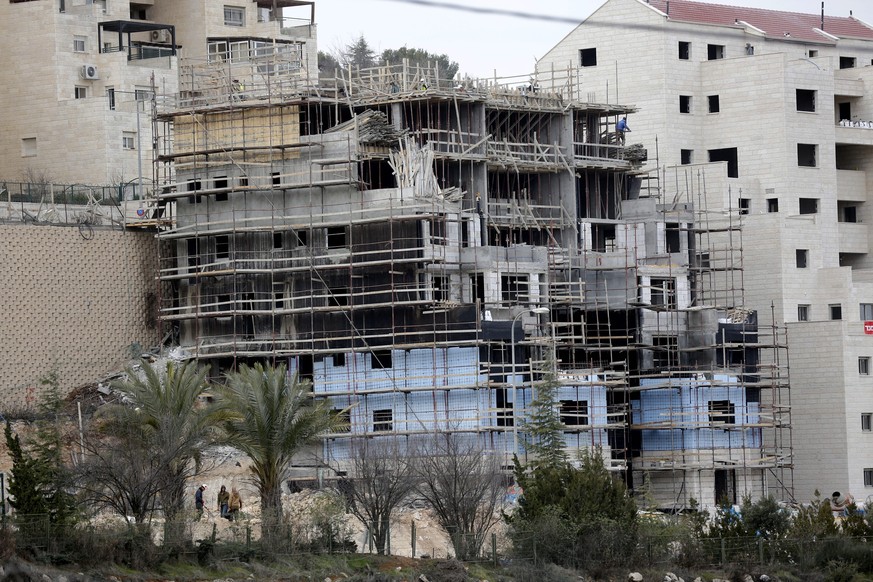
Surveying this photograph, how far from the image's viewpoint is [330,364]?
237ft

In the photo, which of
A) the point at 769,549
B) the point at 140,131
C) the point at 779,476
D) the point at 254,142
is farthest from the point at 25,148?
the point at 769,549

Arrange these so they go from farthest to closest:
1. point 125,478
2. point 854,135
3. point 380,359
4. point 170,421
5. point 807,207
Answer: point 854,135 → point 807,207 → point 380,359 → point 170,421 → point 125,478

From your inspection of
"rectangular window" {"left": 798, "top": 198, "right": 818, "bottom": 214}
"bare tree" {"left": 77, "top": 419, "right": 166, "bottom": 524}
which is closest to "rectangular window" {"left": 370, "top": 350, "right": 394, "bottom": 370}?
"bare tree" {"left": 77, "top": 419, "right": 166, "bottom": 524}

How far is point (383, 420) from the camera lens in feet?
233

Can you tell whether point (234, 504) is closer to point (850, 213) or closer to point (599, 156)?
point (599, 156)

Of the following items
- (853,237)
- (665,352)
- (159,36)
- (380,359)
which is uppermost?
(159,36)

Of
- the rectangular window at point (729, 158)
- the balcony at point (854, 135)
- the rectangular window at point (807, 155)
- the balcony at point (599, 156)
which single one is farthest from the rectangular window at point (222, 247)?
the balcony at point (854, 135)

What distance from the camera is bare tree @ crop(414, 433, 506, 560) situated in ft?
197

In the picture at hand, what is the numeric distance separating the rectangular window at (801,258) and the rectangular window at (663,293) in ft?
31.9

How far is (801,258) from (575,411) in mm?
18208

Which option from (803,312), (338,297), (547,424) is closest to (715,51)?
(803,312)

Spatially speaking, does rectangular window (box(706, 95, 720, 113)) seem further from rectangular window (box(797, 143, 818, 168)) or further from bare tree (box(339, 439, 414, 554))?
bare tree (box(339, 439, 414, 554))

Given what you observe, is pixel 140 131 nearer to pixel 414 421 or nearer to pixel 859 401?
pixel 414 421

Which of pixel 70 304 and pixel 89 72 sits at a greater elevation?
pixel 89 72
